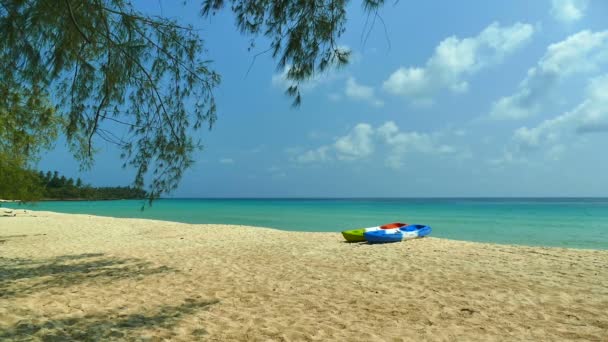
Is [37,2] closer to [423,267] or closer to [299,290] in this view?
[299,290]

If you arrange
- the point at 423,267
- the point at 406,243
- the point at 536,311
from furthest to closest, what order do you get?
1. the point at 406,243
2. the point at 423,267
3. the point at 536,311

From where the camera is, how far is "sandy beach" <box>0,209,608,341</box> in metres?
4.38

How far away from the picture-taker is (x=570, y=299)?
564 centimetres

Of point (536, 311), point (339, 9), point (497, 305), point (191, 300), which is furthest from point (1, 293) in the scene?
point (536, 311)

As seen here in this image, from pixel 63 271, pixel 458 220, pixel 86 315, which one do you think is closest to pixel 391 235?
pixel 63 271

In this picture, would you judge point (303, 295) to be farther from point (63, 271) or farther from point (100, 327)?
point (63, 271)

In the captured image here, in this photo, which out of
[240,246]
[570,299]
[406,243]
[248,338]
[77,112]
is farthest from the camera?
[406,243]

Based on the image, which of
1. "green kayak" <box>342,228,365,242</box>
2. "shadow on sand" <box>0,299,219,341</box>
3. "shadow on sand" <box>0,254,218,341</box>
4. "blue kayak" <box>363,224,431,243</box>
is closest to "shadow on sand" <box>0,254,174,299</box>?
"shadow on sand" <box>0,254,218,341</box>

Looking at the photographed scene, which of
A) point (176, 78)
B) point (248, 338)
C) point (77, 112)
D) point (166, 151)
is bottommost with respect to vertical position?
point (248, 338)

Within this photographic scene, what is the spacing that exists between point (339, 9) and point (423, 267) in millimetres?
5593

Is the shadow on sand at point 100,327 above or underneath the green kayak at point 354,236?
underneath

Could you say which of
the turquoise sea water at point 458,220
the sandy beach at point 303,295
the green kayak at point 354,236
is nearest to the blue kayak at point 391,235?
the green kayak at point 354,236

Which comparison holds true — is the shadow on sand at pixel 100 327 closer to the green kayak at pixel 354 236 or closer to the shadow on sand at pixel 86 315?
the shadow on sand at pixel 86 315

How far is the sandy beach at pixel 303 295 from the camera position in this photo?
14.4 ft
